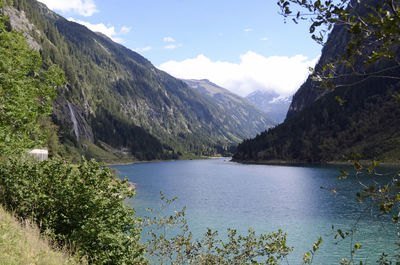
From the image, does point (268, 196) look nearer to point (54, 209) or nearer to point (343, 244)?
point (343, 244)

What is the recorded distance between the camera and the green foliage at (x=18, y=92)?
18.8 m

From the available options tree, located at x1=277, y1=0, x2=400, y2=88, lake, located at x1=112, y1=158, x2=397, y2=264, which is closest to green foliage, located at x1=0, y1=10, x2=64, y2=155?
tree, located at x1=277, y1=0, x2=400, y2=88

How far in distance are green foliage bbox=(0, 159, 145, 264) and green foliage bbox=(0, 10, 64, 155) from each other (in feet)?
9.87

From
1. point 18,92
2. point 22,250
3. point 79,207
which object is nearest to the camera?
point 22,250

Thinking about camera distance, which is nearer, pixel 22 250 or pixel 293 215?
pixel 22 250

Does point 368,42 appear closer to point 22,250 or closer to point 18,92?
point 22,250

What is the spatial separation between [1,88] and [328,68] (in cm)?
1950

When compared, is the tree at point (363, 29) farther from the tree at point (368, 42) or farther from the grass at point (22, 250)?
the grass at point (22, 250)

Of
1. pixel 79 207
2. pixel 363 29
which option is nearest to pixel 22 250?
pixel 79 207

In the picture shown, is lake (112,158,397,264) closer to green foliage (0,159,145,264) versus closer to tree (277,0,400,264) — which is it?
green foliage (0,159,145,264)

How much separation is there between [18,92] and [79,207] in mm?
9351

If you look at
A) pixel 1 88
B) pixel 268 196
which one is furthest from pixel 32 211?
pixel 268 196

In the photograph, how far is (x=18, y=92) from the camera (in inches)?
752

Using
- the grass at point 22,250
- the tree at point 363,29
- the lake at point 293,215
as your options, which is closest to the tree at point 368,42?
the tree at point 363,29
